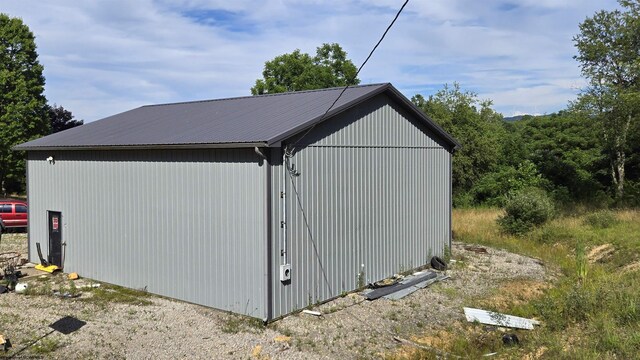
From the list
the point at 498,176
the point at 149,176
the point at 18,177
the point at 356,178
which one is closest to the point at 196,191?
the point at 149,176

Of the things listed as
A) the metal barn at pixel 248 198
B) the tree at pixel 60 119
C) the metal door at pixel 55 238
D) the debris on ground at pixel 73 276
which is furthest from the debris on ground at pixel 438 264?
the tree at pixel 60 119

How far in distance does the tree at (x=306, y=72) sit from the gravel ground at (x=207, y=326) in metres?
26.3

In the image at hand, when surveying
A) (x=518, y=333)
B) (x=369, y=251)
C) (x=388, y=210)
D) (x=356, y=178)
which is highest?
(x=356, y=178)

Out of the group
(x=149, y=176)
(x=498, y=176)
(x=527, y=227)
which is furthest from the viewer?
(x=498, y=176)

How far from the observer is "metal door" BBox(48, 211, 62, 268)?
14.0 meters

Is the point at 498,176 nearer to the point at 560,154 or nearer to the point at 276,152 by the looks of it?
the point at 560,154

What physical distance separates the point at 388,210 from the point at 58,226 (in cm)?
909

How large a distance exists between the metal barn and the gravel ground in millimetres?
555

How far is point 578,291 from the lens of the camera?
10195 millimetres

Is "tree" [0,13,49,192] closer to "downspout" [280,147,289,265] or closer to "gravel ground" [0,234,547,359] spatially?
"gravel ground" [0,234,547,359]

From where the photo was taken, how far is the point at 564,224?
66.4ft

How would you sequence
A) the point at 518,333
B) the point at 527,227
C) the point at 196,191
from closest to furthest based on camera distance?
1. the point at 518,333
2. the point at 196,191
3. the point at 527,227

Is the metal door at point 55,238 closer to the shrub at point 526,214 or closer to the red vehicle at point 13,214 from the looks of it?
the red vehicle at point 13,214

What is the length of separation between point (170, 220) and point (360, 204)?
440 cm
